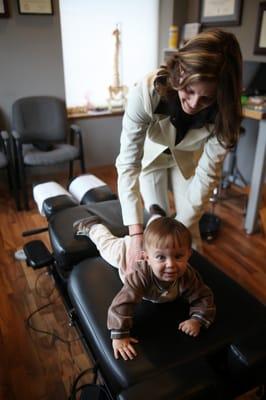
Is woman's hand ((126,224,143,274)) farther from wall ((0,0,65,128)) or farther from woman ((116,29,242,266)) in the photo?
wall ((0,0,65,128))

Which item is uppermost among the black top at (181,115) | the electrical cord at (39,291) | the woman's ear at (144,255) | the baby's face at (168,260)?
the black top at (181,115)

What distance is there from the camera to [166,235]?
0.95 metres

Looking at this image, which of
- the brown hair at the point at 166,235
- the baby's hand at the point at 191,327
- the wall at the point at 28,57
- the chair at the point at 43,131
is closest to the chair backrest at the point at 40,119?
the chair at the point at 43,131

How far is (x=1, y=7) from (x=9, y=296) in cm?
210

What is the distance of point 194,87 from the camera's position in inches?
36.9

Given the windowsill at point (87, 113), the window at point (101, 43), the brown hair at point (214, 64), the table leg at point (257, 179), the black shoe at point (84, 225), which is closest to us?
the brown hair at point (214, 64)

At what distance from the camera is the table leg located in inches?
80.6

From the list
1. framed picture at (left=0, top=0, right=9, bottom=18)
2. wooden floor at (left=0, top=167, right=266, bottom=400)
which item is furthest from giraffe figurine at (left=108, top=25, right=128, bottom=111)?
wooden floor at (left=0, top=167, right=266, bottom=400)

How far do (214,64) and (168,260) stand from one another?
1.73 feet

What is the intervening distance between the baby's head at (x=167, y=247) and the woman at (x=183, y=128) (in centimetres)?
15

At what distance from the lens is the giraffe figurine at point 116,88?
3.19 m

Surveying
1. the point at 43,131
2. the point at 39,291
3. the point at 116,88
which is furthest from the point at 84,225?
the point at 116,88

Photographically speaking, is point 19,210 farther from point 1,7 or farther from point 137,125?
point 137,125

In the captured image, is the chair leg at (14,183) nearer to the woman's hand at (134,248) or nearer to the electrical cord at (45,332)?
the electrical cord at (45,332)
